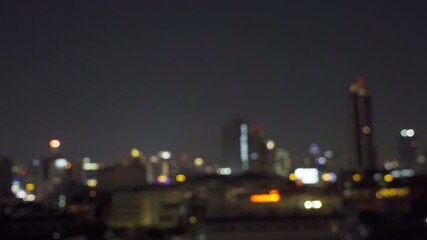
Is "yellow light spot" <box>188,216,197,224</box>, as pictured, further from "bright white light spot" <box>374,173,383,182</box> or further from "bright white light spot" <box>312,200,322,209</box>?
"bright white light spot" <box>374,173,383,182</box>

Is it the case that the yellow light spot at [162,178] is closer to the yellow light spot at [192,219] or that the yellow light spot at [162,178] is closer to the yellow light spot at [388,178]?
the yellow light spot at [388,178]

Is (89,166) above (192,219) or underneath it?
above

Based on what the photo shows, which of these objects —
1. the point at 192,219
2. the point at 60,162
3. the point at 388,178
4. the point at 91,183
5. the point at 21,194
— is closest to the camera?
the point at 192,219

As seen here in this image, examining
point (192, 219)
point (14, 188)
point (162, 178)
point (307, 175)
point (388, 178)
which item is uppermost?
point (14, 188)

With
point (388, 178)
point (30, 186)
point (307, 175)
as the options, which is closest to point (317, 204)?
point (388, 178)

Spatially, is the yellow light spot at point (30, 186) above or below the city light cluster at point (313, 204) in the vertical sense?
above

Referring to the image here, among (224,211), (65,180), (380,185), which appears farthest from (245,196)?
(65,180)

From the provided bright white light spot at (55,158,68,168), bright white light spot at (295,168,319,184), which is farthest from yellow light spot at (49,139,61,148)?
bright white light spot at (295,168,319,184)

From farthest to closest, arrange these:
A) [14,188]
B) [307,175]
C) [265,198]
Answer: [14,188] < [307,175] < [265,198]

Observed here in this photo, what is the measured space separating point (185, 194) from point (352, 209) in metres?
8.51

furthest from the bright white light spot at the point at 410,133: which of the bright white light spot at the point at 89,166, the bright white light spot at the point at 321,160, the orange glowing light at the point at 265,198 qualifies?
the orange glowing light at the point at 265,198

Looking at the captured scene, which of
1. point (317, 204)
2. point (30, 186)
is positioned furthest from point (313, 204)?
point (30, 186)

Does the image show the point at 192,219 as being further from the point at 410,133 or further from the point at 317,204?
the point at 410,133

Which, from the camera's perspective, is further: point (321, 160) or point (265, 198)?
point (321, 160)
